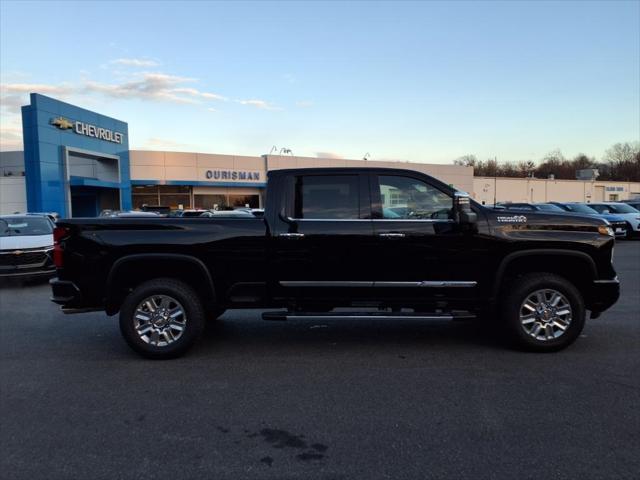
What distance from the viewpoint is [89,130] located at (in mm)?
29359

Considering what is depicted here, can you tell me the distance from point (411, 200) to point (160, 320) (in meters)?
3.08

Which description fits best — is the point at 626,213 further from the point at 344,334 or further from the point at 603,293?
the point at 344,334

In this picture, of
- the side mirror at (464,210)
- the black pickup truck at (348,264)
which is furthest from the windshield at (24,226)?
the side mirror at (464,210)

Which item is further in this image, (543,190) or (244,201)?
(543,190)

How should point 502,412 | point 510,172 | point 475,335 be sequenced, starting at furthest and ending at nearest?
point 510,172
point 475,335
point 502,412

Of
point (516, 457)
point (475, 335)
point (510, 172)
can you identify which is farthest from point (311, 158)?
point (510, 172)

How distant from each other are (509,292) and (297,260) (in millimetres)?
2382

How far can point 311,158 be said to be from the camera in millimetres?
42406

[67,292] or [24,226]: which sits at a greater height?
[24,226]

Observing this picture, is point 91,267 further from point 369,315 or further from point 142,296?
point 369,315

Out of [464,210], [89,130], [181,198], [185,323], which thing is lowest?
[185,323]

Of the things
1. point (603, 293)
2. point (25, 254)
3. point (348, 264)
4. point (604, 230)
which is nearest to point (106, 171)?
point (25, 254)

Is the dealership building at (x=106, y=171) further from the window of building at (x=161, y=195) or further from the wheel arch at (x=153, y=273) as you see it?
the wheel arch at (x=153, y=273)

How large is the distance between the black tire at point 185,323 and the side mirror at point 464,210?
3.00m
